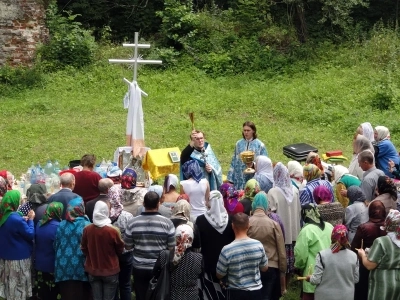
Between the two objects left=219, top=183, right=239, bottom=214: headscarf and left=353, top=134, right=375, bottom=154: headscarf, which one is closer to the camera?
left=219, top=183, right=239, bottom=214: headscarf

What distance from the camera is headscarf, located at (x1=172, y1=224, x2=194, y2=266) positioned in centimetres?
739

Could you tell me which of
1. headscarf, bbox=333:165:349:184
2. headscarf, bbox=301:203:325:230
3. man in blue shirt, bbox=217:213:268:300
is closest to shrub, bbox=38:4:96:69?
headscarf, bbox=333:165:349:184

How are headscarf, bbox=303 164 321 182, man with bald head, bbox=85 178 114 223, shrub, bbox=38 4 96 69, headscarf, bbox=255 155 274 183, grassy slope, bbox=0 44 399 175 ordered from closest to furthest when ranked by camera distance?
man with bald head, bbox=85 178 114 223, headscarf, bbox=303 164 321 182, headscarf, bbox=255 155 274 183, grassy slope, bbox=0 44 399 175, shrub, bbox=38 4 96 69

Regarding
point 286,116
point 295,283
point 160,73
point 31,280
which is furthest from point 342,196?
point 160,73

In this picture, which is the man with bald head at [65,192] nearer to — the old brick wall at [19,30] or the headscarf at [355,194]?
the headscarf at [355,194]

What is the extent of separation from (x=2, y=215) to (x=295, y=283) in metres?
3.45

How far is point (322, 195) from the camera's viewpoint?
27.0ft

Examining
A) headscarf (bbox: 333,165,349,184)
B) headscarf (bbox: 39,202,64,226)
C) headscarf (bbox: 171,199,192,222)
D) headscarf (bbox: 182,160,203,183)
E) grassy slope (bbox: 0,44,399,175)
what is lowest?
grassy slope (bbox: 0,44,399,175)

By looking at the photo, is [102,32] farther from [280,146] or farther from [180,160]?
[180,160]

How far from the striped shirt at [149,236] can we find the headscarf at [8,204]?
4.08ft

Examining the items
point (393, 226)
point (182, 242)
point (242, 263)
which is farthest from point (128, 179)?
point (393, 226)

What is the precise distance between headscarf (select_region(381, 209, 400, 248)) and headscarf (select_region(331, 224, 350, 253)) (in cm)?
43

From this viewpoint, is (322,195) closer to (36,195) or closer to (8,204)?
(36,195)

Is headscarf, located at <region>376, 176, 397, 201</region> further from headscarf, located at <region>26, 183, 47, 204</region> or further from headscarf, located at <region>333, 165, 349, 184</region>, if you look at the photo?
headscarf, located at <region>26, 183, 47, 204</region>
